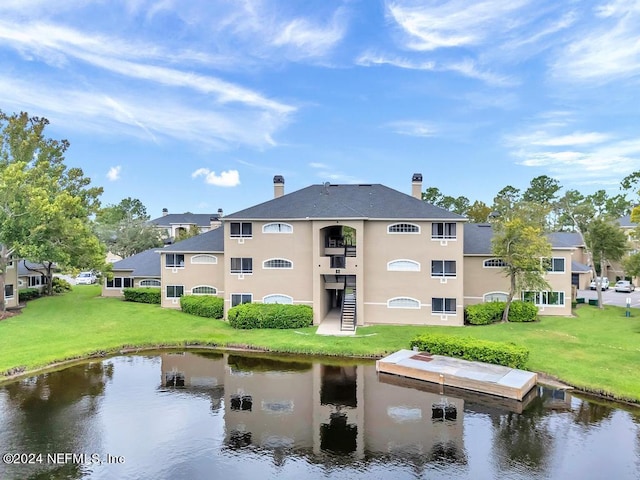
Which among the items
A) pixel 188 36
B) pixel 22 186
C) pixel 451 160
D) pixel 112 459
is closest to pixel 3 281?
pixel 22 186

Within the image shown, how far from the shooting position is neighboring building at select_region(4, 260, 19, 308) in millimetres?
30472

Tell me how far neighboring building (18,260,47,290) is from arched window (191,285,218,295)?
52.3 feet

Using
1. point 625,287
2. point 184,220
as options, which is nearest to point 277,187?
point 625,287

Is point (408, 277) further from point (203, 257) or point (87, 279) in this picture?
point (87, 279)

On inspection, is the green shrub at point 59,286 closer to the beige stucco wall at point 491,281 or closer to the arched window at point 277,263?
the arched window at point 277,263

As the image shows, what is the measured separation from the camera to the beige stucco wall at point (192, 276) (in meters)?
30.8

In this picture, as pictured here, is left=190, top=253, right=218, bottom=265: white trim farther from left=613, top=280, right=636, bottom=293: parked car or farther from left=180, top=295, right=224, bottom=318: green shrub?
left=613, top=280, right=636, bottom=293: parked car

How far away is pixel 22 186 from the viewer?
2734 centimetres

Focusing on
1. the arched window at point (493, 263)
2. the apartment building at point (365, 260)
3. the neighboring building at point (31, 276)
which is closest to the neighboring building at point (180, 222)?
the neighboring building at point (31, 276)

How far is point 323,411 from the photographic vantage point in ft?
47.1

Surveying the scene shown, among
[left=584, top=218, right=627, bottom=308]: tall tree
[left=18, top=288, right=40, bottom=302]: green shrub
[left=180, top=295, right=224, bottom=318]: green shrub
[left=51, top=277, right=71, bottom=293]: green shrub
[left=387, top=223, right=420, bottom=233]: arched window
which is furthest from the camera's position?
[left=51, top=277, right=71, bottom=293]: green shrub

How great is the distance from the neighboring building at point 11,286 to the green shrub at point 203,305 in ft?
42.4

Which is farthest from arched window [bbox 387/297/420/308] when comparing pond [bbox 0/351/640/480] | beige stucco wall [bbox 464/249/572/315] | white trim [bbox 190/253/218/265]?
white trim [bbox 190/253/218/265]

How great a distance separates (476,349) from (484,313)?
9204 millimetres
